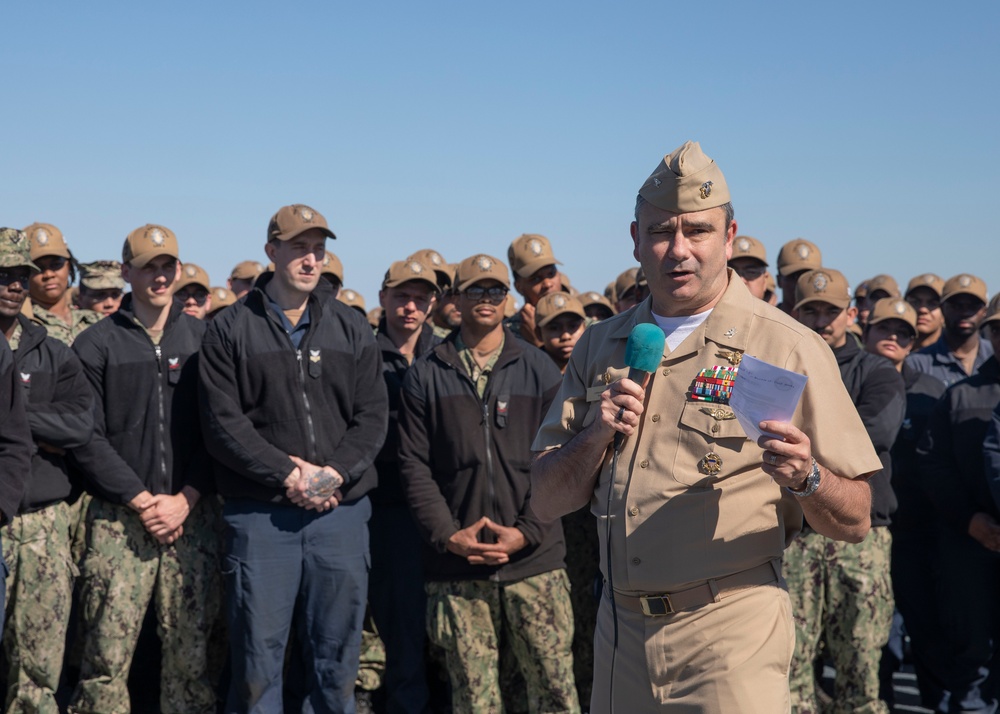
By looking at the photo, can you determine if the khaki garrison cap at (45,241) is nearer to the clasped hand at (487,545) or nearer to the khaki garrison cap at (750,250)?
the clasped hand at (487,545)

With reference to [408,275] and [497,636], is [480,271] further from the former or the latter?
[497,636]

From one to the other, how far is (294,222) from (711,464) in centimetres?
365

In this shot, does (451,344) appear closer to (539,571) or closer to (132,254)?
(539,571)

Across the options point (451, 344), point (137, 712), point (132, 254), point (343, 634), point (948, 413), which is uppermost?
point (132, 254)

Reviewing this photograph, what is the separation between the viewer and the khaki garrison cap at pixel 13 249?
20.1 feet

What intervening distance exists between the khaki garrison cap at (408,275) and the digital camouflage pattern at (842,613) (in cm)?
288

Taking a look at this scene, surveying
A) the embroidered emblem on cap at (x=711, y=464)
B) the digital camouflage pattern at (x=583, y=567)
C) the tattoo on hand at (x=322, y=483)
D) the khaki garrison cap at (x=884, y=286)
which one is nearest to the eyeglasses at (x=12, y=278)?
the tattoo on hand at (x=322, y=483)

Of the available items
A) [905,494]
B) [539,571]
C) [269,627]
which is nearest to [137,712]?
[269,627]

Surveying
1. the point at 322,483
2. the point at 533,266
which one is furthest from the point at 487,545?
A: the point at 533,266

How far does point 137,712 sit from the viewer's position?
6.93 m

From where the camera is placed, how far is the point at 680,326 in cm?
361

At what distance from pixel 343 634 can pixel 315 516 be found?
66 centimetres

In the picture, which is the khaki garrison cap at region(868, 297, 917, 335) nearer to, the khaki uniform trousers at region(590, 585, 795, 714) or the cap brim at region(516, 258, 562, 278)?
the cap brim at region(516, 258, 562, 278)

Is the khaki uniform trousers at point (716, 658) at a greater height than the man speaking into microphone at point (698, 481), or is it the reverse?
the man speaking into microphone at point (698, 481)
